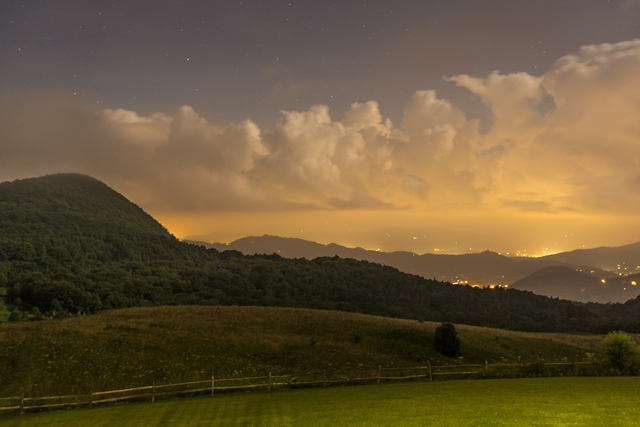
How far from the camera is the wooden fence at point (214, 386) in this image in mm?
26631

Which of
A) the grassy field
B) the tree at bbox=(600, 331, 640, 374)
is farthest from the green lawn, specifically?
the grassy field

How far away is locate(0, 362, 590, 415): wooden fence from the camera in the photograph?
26.6 meters

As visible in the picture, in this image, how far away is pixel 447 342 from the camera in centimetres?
6097

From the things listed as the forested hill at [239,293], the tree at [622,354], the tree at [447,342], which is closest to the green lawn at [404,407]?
the tree at [622,354]

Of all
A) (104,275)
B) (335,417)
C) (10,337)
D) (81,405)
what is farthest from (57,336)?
(104,275)

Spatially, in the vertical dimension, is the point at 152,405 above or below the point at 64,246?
below

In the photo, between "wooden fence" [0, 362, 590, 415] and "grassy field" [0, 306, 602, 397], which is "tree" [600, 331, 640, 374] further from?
"grassy field" [0, 306, 602, 397]

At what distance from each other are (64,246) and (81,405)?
190456 millimetres

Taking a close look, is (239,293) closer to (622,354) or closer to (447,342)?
(447,342)

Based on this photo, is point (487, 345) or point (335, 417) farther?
point (487, 345)

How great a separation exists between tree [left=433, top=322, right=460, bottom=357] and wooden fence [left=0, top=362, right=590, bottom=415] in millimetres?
27328

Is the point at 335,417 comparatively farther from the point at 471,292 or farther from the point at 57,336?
the point at 471,292

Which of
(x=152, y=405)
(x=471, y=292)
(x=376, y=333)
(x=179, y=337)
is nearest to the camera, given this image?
(x=152, y=405)

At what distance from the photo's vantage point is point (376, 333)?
215 ft
